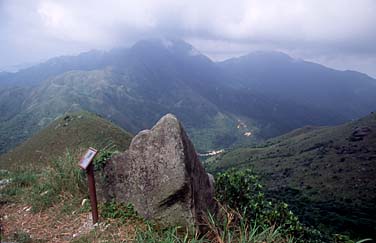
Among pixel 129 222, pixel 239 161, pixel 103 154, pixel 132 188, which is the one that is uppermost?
pixel 103 154

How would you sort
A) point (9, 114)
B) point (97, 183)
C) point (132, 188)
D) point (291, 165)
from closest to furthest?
point (132, 188) < point (97, 183) < point (291, 165) < point (9, 114)

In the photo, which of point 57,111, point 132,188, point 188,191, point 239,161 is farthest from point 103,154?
point 57,111

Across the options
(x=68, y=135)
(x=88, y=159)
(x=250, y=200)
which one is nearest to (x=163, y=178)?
(x=88, y=159)

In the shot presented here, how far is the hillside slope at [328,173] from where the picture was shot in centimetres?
5416

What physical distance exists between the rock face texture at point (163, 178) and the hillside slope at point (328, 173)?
148ft

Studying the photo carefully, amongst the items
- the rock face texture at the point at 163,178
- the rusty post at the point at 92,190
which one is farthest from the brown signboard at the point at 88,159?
the rock face texture at the point at 163,178

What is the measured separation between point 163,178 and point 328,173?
7623cm

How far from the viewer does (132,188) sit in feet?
20.3

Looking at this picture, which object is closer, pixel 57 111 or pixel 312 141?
pixel 312 141

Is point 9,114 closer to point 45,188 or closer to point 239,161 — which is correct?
point 239,161

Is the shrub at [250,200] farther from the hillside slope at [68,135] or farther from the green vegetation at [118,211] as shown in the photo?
the hillside slope at [68,135]

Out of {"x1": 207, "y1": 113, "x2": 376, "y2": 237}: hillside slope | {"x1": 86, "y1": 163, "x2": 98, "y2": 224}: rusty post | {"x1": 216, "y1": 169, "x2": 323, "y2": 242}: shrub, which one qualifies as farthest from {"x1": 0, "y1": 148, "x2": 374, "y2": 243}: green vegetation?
{"x1": 207, "y1": 113, "x2": 376, "y2": 237}: hillside slope

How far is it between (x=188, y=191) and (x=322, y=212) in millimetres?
55462

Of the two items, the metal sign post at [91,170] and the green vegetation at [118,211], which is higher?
the metal sign post at [91,170]
